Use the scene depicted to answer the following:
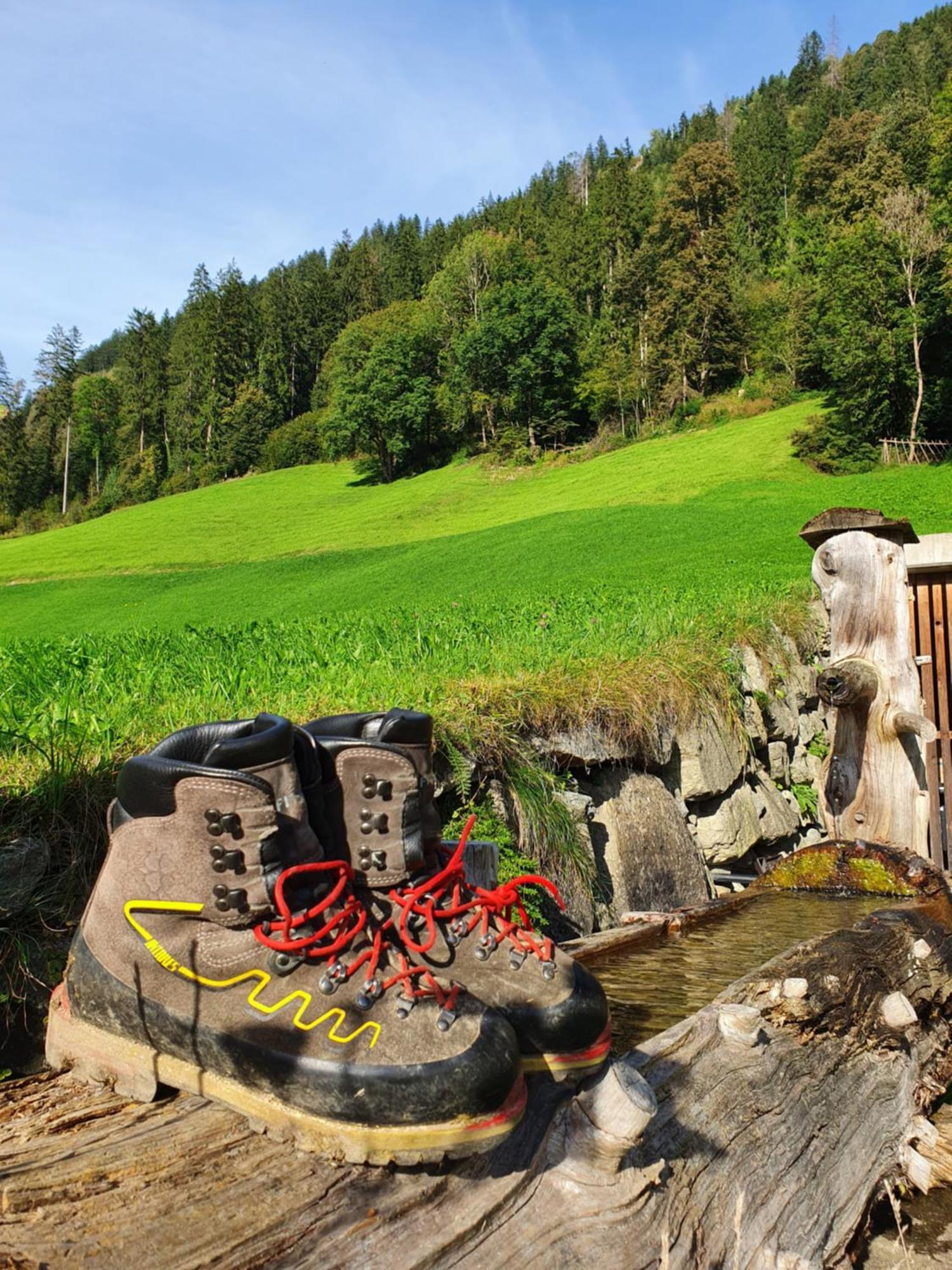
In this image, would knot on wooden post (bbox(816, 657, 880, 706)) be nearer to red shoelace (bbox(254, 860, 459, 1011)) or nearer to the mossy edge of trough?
the mossy edge of trough

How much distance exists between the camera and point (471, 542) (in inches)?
1117

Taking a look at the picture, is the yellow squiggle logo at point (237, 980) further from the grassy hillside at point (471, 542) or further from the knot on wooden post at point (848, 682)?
the grassy hillside at point (471, 542)

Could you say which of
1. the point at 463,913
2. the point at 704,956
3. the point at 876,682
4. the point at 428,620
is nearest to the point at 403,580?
the point at 428,620

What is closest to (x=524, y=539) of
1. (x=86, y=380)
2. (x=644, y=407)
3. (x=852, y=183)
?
(x=644, y=407)

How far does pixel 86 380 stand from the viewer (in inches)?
3558

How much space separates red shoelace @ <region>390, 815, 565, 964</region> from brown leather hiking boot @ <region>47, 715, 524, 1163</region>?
0.11 m

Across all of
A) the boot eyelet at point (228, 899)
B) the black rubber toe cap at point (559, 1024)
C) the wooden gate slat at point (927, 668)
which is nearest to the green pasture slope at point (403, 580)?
the wooden gate slat at point (927, 668)

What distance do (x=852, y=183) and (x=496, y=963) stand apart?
68.9 m

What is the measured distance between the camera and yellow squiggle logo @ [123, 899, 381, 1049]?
60.7 inches

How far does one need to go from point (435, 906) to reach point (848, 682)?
11.1 ft

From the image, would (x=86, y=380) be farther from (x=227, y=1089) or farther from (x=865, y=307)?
(x=227, y=1089)

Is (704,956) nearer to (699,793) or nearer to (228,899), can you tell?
(699,793)

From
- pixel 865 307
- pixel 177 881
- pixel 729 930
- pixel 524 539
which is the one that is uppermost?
pixel 865 307

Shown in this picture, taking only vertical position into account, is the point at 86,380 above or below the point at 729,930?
above
